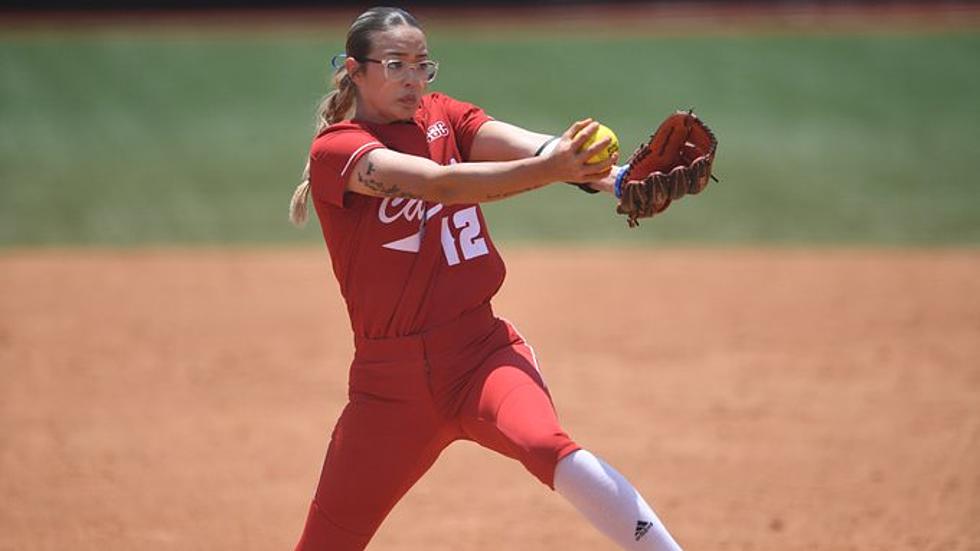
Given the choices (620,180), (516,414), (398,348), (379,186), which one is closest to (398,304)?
(398,348)

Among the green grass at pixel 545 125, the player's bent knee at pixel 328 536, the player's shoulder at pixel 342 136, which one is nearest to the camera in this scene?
the player's shoulder at pixel 342 136

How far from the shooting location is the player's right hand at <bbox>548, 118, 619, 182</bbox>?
3738 millimetres

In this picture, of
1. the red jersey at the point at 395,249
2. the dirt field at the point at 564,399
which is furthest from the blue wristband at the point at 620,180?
the dirt field at the point at 564,399

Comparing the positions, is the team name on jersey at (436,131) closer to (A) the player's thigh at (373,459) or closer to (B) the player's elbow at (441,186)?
(B) the player's elbow at (441,186)

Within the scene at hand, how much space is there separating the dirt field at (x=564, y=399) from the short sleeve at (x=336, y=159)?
2.45 meters

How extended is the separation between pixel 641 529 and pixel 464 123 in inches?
62.6

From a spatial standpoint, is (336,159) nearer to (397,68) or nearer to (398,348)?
(397,68)

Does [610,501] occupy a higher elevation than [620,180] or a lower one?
lower

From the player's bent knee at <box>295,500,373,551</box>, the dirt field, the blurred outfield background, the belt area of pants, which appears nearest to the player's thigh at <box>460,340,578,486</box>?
the belt area of pants

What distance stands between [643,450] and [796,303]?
3956mm

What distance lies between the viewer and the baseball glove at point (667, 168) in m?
4.07

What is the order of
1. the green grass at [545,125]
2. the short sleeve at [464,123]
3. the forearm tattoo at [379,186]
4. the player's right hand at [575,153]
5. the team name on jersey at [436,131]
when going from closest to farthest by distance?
1. the player's right hand at [575,153]
2. the forearm tattoo at [379,186]
3. the team name on jersey at [436,131]
4. the short sleeve at [464,123]
5. the green grass at [545,125]

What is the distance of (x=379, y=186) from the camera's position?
12.9ft

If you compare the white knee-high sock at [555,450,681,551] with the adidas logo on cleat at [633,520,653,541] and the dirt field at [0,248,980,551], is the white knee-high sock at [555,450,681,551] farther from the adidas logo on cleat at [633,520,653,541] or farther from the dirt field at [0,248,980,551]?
the dirt field at [0,248,980,551]
